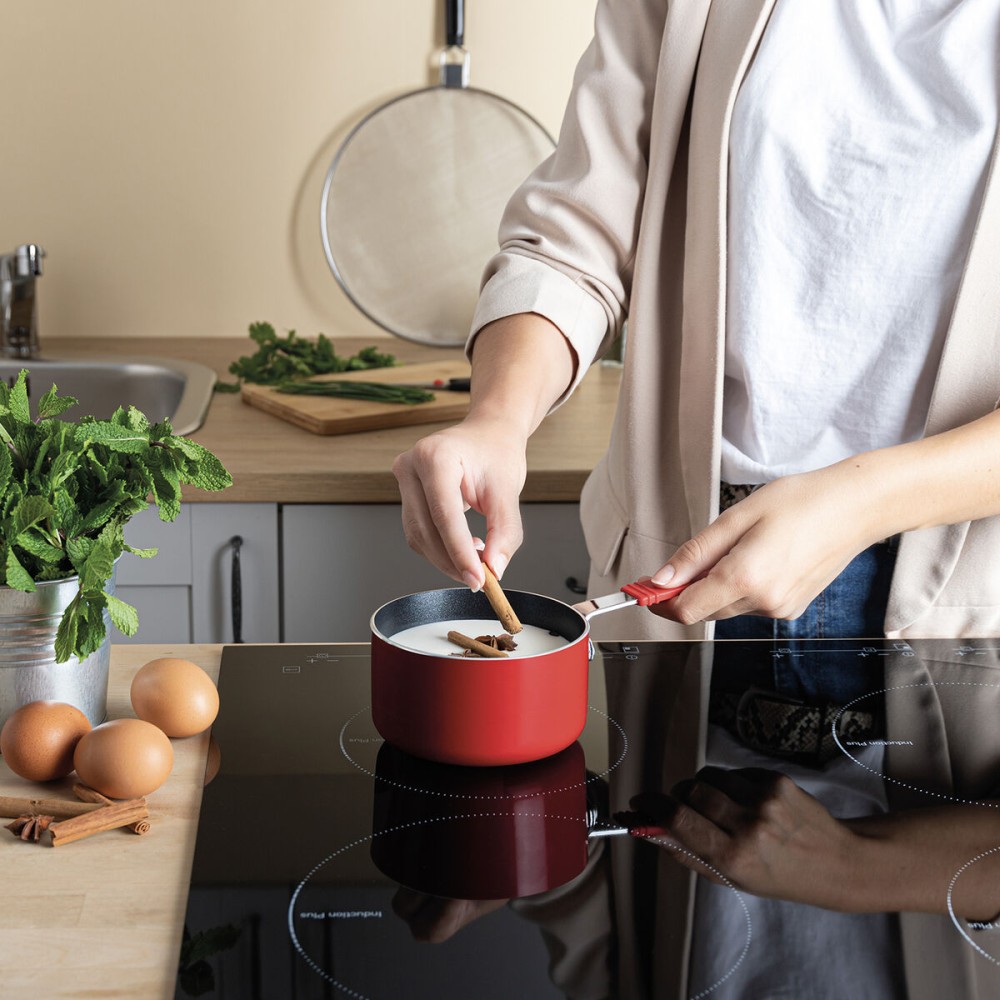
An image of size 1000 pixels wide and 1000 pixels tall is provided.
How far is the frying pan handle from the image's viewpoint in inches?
76.3

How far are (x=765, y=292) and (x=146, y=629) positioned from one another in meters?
0.86

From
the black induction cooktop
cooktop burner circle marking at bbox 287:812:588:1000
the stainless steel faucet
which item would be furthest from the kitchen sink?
cooktop burner circle marking at bbox 287:812:588:1000

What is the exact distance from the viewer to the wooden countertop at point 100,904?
0.48m

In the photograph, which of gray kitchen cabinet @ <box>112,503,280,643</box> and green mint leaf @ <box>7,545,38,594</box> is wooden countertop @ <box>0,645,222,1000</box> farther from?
gray kitchen cabinet @ <box>112,503,280,643</box>

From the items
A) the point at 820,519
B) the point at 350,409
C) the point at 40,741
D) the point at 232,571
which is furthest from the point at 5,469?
the point at 350,409

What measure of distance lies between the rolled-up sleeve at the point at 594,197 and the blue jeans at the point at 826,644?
270mm

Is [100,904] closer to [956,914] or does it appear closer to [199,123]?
[956,914]

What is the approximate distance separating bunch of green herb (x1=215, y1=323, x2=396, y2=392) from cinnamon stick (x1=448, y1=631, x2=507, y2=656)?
42.2 inches

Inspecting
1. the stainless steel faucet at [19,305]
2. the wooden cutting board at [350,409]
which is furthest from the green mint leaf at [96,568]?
the stainless steel faucet at [19,305]

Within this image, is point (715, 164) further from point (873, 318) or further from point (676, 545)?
point (676, 545)

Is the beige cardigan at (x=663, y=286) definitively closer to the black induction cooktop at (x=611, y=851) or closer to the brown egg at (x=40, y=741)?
the black induction cooktop at (x=611, y=851)

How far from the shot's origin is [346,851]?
583mm

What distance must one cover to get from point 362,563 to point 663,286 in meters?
0.57

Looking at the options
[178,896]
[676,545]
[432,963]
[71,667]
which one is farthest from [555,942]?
[676,545]
